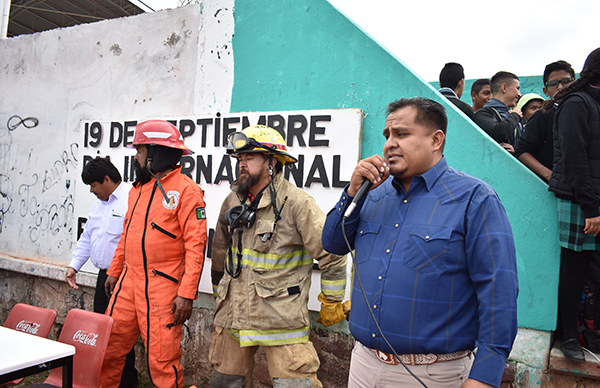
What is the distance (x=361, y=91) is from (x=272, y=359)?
7.62ft

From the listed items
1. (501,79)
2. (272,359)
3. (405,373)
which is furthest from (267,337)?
(501,79)

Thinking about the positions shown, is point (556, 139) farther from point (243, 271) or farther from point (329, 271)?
point (243, 271)

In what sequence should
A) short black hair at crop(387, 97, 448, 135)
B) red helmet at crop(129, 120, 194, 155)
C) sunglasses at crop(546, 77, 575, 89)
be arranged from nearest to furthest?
short black hair at crop(387, 97, 448, 135) < red helmet at crop(129, 120, 194, 155) < sunglasses at crop(546, 77, 575, 89)

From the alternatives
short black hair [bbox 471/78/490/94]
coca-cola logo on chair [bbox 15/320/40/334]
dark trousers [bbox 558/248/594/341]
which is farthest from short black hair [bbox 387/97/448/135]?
short black hair [bbox 471/78/490/94]

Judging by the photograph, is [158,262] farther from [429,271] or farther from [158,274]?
[429,271]

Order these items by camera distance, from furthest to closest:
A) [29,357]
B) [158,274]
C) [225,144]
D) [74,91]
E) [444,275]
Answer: [74,91] < [225,144] < [158,274] < [29,357] < [444,275]

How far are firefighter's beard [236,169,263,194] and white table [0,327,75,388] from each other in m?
1.41

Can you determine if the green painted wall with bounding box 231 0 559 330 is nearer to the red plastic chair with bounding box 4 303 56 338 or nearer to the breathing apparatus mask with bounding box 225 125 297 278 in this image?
the breathing apparatus mask with bounding box 225 125 297 278

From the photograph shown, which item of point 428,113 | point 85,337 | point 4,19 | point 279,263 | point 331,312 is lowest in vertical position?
point 85,337

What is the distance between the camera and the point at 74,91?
5.28 m

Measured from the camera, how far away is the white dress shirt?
3793 mm

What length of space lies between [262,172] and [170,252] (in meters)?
0.95

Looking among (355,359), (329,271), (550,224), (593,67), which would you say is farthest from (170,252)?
(593,67)

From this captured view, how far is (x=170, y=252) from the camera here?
308 centimetres
